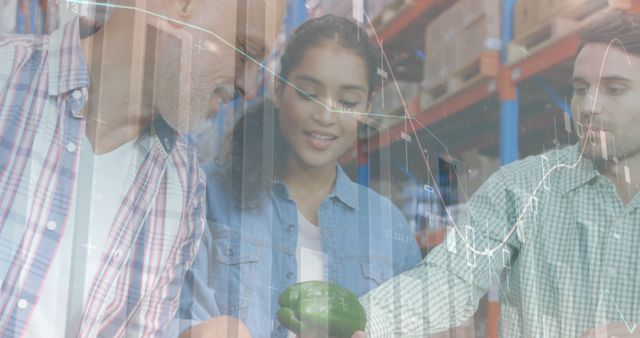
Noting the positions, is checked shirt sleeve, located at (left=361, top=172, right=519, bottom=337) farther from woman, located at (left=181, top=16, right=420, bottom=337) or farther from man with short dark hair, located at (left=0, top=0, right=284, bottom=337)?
man with short dark hair, located at (left=0, top=0, right=284, bottom=337)

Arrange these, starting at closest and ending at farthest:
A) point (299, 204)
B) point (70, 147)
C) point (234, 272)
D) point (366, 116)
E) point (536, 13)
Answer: point (70, 147) < point (234, 272) < point (299, 204) < point (366, 116) < point (536, 13)

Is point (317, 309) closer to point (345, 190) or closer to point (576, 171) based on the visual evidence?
point (345, 190)

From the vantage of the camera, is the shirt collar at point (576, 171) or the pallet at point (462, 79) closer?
the pallet at point (462, 79)

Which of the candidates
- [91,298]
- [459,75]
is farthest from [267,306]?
[459,75]

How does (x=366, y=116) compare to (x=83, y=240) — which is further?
(x=366, y=116)

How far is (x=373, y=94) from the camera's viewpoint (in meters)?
2.01

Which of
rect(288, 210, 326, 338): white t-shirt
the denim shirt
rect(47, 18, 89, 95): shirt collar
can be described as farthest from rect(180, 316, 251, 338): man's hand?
rect(47, 18, 89, 95): shirt collar

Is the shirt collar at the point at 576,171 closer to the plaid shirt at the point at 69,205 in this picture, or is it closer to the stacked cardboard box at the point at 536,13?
the stacked cardboard box at the point at 536,13

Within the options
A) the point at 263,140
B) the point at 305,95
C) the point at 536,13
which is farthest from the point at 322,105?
the point at 536,13

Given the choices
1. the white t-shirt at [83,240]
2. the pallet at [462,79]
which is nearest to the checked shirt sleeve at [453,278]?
the pallet at [462,79]

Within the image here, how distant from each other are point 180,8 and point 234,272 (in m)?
0.55

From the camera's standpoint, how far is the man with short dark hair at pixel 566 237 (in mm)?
2082

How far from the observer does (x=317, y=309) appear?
181 cm

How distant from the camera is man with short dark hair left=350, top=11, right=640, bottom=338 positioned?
208cm
